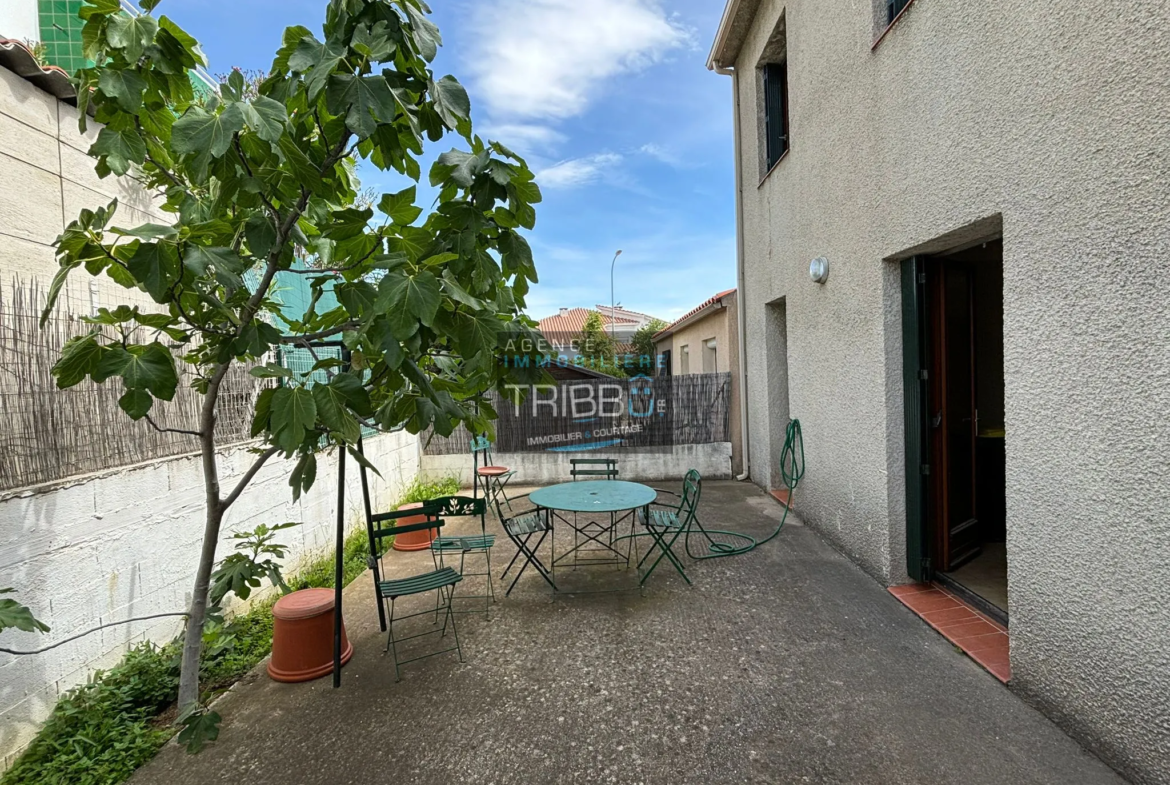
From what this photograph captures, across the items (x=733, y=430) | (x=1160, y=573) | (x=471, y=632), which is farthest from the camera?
(x=733, y=430)

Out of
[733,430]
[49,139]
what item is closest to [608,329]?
[733,430]

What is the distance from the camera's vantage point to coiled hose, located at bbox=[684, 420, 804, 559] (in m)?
5.33

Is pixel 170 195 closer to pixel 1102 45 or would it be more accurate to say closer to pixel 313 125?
pixel 313 125

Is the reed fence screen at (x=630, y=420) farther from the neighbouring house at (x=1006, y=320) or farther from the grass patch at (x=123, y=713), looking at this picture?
the grass patch at (x=123, y=713)

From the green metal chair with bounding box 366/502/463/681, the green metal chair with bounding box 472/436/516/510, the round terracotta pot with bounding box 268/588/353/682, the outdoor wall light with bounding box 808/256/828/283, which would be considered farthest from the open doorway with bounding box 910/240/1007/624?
the green metal chair with bounding box 472/436/516/510

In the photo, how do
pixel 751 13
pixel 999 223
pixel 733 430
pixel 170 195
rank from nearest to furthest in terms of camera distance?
pixel 170 195, pixel 999 223, pixel 751 13, pixel 733 430

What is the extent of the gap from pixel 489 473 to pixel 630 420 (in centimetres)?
314

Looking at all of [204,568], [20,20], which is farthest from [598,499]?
[20,20]

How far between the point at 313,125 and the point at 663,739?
10.9 ft

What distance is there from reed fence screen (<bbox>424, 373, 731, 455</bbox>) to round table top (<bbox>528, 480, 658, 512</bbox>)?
3843 mm

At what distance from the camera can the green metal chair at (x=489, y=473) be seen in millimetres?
7205

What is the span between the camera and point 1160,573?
2.13m

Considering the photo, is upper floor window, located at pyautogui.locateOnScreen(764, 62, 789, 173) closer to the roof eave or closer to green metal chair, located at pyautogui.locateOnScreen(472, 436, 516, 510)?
the roof eave

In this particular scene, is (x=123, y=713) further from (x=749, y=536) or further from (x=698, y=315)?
(x=698, y=315)
